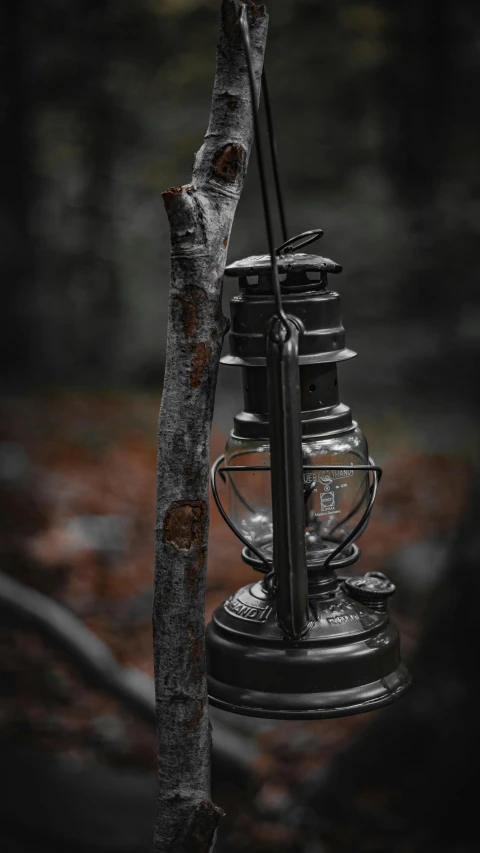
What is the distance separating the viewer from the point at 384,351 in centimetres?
764

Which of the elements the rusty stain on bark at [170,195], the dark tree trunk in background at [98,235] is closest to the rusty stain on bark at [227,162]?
the rusty stain on bark at [170,195]

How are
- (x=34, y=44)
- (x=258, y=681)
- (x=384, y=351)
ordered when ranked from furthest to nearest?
(x=34, y=44), (x=384, y=351), (x=258, y=681)

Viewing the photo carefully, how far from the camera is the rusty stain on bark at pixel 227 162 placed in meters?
1.42

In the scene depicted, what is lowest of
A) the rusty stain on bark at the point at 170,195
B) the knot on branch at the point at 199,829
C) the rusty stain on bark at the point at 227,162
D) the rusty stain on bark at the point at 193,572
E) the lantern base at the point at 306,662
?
the knot on branch at the point at 199,829

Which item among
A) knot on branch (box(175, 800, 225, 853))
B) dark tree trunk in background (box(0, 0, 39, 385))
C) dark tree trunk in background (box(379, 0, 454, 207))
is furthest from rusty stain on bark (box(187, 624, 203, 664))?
dark tree trunk in background (box(0, 0, 39, 385))

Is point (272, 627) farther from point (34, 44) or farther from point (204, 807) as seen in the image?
point (34, 44)

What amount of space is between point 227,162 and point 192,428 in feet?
1.47

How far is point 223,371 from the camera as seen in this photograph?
7953 millimetres

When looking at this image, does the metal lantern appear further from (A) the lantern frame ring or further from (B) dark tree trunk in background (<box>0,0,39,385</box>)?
(B) dark tree trunk in background (<box>0,0,39,385</box>)

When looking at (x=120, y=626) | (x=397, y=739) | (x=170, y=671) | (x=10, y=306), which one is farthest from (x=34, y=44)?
(x=170, y=671)

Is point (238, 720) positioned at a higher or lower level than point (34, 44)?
lower

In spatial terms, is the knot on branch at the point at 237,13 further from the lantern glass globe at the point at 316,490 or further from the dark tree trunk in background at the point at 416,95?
the dark tree trunk in background at the point at 416,95

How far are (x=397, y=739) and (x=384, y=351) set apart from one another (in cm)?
472

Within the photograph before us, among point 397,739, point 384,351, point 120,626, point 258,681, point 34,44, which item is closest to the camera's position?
Result: point 258,681
